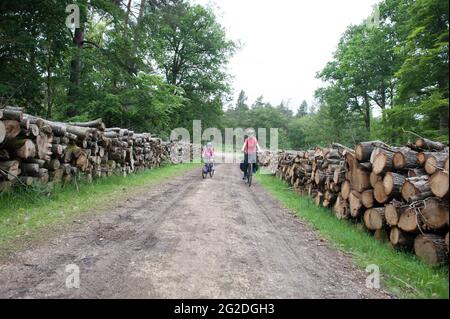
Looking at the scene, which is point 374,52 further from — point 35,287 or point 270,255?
point 35,287

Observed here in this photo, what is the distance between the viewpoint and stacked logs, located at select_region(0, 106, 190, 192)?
655cm

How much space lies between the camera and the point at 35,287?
3375 mm

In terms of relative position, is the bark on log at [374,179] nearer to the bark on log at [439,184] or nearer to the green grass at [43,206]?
the bark on log at [439,184]

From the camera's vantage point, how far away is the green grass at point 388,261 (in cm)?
376

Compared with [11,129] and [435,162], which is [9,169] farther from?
[435,162]

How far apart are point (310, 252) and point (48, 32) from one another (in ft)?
33.3

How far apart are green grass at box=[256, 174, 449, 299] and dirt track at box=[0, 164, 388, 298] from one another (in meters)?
0.26

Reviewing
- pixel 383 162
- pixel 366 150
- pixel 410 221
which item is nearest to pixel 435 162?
pixel 410 221

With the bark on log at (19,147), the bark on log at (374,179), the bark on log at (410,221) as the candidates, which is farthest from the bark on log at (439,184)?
the bark on log at (19,147)

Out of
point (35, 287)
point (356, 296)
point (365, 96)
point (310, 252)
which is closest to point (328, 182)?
point (310, 252)

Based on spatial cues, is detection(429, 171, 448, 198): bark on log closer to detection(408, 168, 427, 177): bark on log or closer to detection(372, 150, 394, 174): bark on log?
detection(408, 168, 427, 177): bark on log

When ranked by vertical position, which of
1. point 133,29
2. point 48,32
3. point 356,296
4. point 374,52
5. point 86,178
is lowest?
point 356,296

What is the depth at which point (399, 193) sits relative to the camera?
17.6ft

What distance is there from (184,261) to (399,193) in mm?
3531
